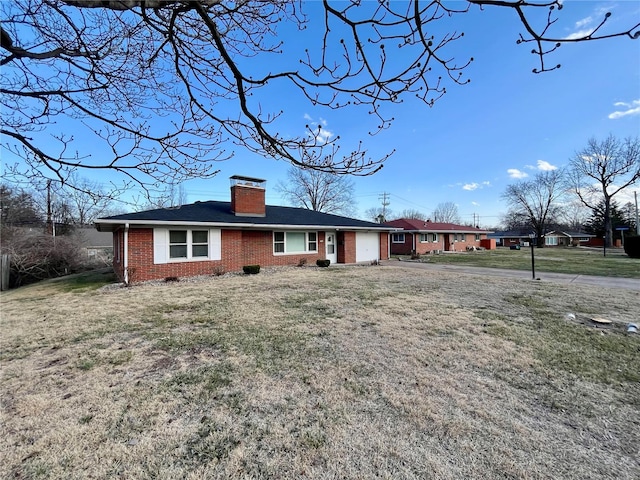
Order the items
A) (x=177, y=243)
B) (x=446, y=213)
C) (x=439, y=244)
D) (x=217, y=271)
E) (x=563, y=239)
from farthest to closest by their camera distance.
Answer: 1. (x=446, y=213)
2. (x=563, y=239)
3. (x=439, y=244)
4. (x=217, y=271)
5. (x=177, y=243)

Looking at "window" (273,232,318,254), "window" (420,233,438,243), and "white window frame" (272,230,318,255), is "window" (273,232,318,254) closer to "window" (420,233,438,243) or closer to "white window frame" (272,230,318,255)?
"white window frame" (272,230,318,255)

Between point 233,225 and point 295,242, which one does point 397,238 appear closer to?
point 295,242

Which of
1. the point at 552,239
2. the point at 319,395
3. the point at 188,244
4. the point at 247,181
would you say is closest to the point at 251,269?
the point at 188,244

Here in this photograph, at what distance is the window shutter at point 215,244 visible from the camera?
12406 mm

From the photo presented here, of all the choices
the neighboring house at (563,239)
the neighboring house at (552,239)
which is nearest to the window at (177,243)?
the neighboring house at (552,239)

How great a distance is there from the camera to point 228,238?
13039mm

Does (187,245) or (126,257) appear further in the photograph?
(187,245)

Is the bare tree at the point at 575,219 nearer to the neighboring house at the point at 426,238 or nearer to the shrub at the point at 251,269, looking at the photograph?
the neighboring house at the point at 426,238

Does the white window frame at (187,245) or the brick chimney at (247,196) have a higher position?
the brick chimney at (247,196)

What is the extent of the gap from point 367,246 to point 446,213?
57.6 meters

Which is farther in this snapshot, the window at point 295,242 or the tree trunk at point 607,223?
the tree trunk at point 607,223

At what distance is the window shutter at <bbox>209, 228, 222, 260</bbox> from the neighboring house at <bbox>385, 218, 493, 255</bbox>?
17.7 metres

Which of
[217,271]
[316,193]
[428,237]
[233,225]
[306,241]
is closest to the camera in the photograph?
[217,271]

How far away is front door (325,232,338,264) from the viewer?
17484 millimetres
